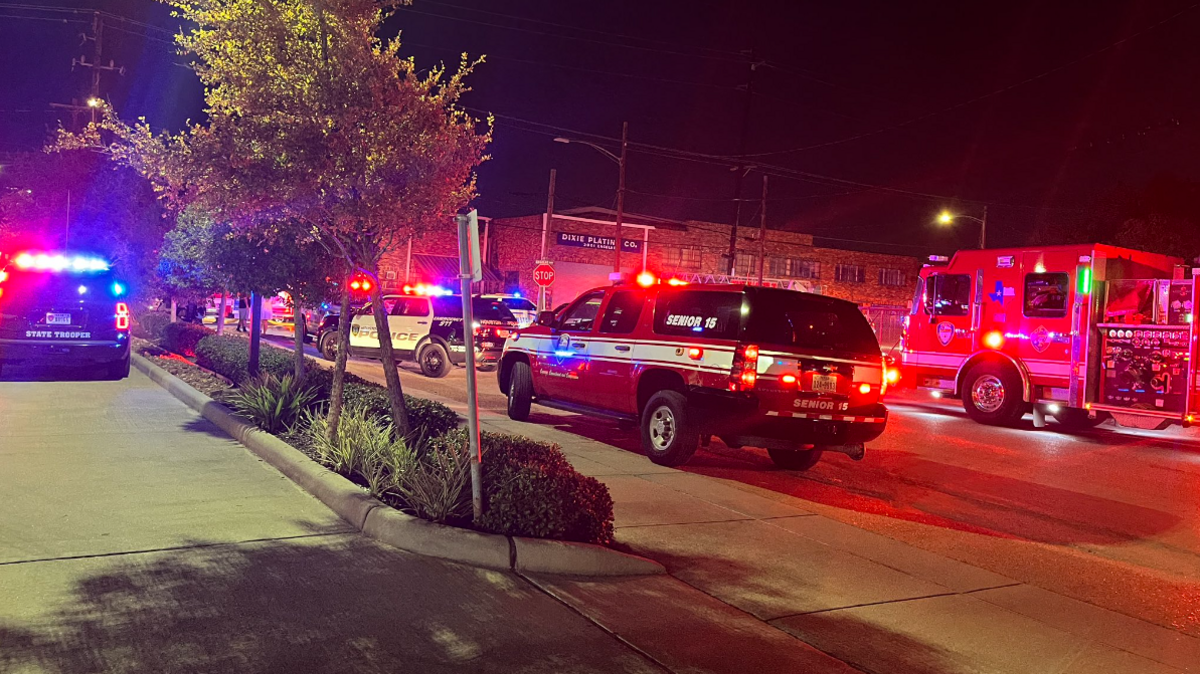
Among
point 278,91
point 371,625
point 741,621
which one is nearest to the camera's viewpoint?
point 371,625

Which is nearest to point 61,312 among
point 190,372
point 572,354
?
point 190,372

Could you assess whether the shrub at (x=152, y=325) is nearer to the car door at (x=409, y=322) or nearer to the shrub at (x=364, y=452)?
the car door at (x=409, y=322)

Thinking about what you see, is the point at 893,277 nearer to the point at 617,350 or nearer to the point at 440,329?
the point at 440,329

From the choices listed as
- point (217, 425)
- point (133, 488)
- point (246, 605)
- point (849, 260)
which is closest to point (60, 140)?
point (217, 425)

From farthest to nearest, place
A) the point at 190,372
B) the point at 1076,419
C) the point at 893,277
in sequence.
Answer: the point at 893,277, the point at 1076,419, the point at 190,372

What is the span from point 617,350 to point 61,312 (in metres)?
9.84

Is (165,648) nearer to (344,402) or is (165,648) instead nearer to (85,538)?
(85,538)

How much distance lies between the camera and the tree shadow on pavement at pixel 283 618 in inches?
154

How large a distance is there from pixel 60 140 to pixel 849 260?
50546mm

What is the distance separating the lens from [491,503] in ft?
18.9

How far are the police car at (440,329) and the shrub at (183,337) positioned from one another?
133 inches

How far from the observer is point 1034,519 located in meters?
7.98

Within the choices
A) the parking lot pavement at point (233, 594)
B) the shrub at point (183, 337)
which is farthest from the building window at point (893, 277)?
the parking lot pavement at point (233, 594)

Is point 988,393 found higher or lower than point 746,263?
lower
